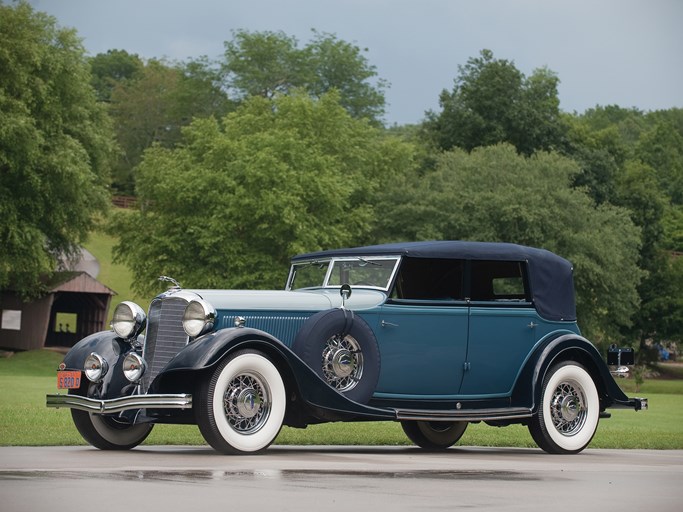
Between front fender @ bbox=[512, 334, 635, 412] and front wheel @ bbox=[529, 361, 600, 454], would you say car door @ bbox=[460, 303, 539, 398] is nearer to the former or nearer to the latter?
front fender @ bbox=[512, 334, 635, 412]

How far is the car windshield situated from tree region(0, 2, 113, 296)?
32.3 meters

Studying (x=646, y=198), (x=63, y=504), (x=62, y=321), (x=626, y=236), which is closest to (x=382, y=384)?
(x=63, y=504)

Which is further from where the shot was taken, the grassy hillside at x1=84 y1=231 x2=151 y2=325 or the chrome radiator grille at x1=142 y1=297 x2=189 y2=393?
the grassy hillside at x1=84 y1=231 x2=151 y2=325

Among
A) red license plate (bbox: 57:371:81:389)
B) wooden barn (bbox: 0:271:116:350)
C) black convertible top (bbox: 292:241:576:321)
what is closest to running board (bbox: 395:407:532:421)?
black convertible top (bbox: 292:241:576:321)

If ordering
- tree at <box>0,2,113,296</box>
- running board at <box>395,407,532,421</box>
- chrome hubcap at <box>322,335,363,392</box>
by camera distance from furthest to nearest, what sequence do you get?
tree at <box>0,2,113,296</box>
running board at <box>395,407,532,421</box>
chrome hubcap at <box>322,335,363,392</box>

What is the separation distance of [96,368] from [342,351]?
8.18 feet

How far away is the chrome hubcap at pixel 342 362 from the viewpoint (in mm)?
12156

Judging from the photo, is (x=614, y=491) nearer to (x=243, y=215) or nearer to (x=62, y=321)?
(x=243, y=215)

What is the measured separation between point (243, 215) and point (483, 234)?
397 inches

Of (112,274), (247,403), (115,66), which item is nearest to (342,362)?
(247,403)

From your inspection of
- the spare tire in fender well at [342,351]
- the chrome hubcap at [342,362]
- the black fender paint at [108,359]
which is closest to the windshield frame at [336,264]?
the spare tire in fender well at [342,351]

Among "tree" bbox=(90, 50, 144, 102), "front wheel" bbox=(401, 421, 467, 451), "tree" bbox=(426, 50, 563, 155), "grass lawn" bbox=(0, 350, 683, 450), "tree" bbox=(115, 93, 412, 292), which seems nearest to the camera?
"grass lawn" bbox=(0, 350, 683, 450)

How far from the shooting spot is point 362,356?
12289 mm

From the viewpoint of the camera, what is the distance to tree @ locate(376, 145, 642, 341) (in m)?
50.7
